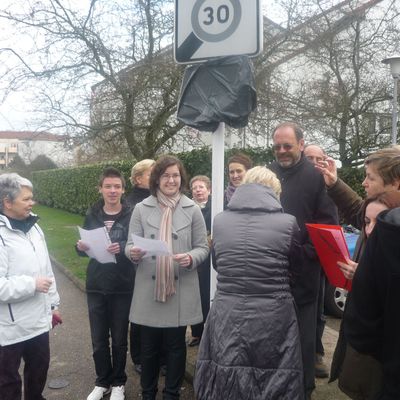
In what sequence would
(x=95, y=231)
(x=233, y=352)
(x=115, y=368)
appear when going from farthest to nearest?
(x=115, y=368) < (x=95, y=231) < (x=233, y=352)

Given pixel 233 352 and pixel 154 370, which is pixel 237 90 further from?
pixel 154 370

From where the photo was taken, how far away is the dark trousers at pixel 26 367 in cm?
297

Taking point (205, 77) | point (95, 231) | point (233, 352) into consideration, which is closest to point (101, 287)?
point (95, 231)

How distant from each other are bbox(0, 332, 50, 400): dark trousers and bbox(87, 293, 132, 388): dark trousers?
0.51m

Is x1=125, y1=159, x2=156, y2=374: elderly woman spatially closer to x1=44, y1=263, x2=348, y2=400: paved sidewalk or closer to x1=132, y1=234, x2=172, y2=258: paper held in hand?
x1=44, y1=263, x2=348, y2=400: paved sidewalk

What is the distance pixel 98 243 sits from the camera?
3.43m

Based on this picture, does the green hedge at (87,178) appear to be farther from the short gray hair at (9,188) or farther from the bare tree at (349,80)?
the short gray hair at (9,188)

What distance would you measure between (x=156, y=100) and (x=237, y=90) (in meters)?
9.05

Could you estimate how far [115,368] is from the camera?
3.65m

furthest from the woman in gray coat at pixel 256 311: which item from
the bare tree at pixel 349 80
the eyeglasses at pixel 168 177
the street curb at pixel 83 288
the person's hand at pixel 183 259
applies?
the bare tree at pixel 349 80

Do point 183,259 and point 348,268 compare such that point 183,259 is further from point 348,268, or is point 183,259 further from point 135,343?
point 135,343

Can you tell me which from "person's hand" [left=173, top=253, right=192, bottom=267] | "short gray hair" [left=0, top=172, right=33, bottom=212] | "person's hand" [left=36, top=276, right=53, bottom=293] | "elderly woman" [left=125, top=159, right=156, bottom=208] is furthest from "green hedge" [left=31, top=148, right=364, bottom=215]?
"person's hand" [left=36, top=276, right=53, bottom=293]

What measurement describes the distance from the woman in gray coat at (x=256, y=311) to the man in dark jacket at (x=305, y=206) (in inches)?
23.0

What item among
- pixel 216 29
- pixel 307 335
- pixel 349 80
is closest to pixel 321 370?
pixel 307 335
